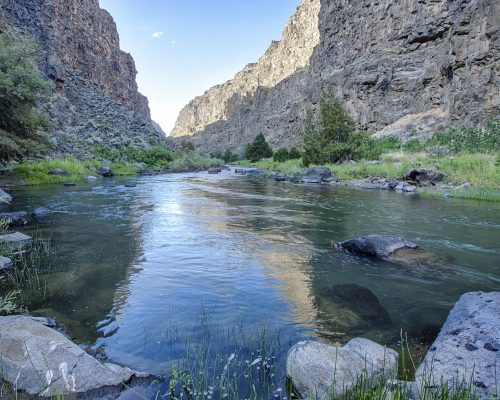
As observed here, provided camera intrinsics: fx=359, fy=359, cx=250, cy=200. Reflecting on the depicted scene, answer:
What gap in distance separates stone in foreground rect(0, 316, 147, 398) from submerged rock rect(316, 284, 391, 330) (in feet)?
8.77

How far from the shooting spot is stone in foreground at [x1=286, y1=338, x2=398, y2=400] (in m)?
3.11

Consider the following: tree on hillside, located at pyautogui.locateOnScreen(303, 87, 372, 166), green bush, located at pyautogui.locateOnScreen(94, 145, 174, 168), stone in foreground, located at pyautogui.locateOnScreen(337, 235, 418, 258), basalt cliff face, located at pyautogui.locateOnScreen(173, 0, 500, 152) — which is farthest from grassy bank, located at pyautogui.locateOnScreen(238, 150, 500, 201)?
green bush, located at pyautogui.locateOnScreen(94, 145, 174, 168)

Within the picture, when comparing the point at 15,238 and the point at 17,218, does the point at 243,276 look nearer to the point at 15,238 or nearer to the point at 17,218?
the point at 15,238

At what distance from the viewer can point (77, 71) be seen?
57.3 metres

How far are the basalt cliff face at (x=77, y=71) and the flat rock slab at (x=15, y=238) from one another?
2474cm

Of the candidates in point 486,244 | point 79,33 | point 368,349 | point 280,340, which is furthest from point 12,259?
point 79,33

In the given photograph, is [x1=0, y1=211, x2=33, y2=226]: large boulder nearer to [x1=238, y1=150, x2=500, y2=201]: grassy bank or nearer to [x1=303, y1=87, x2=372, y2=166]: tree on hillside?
[x1=238, y1=150, x2=500, y2=201]: grassy bank

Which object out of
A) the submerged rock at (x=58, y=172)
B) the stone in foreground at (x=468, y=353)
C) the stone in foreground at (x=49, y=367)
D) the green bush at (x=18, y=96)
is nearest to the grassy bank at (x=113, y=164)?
the submerged rock at (x=58, y=172)

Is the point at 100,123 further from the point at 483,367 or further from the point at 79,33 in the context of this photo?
the point at 483,367

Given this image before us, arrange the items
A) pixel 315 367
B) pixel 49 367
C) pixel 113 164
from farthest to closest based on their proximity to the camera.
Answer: pixel 113 164, pixel 315 367, pixel 49 367

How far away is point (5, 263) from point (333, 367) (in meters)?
6.31

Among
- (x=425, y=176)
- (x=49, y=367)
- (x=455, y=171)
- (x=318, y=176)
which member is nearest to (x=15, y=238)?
(x=49, y=367)

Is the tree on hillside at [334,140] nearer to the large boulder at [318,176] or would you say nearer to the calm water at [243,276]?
the large boulder at [318,176]

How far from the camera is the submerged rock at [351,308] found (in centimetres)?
473
